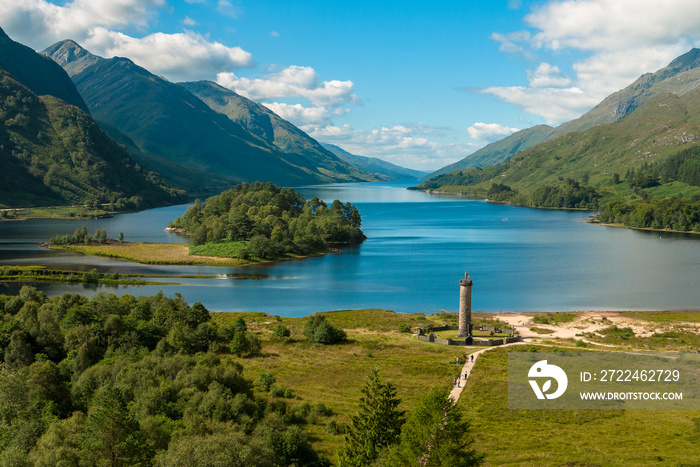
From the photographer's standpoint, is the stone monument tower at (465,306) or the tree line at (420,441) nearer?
the tree line at (420,441)

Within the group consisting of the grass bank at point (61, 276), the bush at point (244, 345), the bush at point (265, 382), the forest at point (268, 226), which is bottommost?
the bush at point (265, 382)

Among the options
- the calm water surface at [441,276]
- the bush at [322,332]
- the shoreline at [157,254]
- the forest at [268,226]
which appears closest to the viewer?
the bush at [322,332]

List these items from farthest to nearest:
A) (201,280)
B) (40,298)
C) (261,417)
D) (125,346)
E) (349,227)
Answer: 1. (349,227)
2. (201,280)
3. (40,298)
4. (125,346)
5. (261,417)

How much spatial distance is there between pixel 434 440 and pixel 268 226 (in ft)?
454

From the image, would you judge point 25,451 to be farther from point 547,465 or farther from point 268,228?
point 268,228

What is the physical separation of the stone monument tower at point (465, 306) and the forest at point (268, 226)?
84.9m

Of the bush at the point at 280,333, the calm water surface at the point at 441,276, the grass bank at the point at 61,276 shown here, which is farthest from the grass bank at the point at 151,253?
the bush at the point at 280,333

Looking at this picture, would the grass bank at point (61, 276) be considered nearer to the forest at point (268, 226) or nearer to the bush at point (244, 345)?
the forest at point (268, 226)

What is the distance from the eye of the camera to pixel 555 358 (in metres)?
57.8

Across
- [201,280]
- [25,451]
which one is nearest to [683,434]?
[25,451]

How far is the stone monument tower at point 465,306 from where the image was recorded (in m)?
67.6

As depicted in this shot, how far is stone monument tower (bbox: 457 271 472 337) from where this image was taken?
67562 millimetres

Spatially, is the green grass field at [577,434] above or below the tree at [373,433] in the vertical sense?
below

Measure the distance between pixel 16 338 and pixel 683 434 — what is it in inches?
2421
